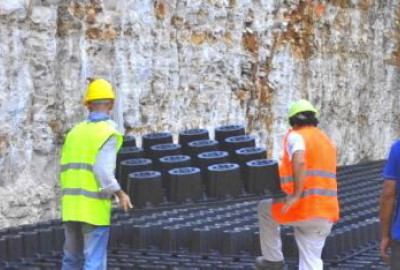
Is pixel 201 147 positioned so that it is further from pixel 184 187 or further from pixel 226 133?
pixel 184 187

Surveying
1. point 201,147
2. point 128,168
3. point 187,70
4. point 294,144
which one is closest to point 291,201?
point 294,144

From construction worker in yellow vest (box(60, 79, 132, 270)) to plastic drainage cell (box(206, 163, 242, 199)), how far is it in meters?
1.20

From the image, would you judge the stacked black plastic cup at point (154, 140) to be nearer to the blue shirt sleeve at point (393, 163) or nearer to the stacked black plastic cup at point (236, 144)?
the stacked black plastic cup at point (236, 144)

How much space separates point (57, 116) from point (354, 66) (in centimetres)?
830

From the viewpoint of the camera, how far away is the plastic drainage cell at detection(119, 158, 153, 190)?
6.29 metres

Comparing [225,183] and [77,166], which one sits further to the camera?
[225,183]

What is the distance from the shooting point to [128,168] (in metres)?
6.30

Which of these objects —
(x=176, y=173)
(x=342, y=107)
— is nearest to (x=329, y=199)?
(x=176, y=173)

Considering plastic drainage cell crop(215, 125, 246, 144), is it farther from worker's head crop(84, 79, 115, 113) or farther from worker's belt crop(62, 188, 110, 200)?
worker's belt crop(62, 188, 110, 200)

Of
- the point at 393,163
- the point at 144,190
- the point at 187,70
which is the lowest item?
the point at 144,190

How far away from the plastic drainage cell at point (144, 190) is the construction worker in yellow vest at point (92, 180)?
819mm

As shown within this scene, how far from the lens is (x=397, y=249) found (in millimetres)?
4062

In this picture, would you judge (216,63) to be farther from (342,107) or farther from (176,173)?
(176,173)

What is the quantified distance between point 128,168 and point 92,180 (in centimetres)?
136
